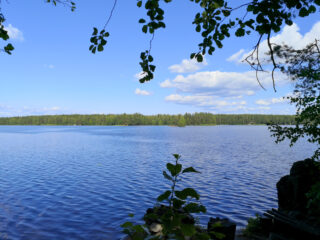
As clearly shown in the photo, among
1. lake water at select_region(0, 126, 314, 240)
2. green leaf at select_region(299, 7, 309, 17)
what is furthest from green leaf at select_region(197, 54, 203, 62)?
lake water at select_region(0, 126, 314, 240)

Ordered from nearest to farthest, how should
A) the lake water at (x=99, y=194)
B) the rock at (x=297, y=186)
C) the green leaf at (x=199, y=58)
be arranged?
the green leaf at (x=199, y=58), the rock at (x=297, y=186), the lake water at (x=99, y=194)

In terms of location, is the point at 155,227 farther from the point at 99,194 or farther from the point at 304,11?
the point at 99,194

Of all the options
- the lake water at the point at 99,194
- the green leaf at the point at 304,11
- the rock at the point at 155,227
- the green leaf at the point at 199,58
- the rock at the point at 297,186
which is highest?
the green leaf at the point at 304,11

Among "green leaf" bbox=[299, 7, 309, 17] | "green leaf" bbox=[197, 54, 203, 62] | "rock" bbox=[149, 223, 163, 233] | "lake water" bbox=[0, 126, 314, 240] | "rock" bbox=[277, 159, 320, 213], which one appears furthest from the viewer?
"lake water" bbox=[0, 126, 314, 240]

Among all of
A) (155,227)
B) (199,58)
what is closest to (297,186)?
(155,227)

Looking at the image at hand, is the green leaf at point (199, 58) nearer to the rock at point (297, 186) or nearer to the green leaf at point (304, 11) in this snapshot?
the green leaf at point (304, 11)

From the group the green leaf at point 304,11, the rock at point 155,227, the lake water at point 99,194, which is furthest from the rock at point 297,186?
the green leaf at point 304,11

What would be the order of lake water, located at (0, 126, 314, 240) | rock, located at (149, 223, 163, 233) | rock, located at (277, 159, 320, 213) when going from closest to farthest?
rock, located at (149, 223, 163, 233) → rock, located at (277, 159, 320, 213) → lake water, located at (0, 126, 314, 240)

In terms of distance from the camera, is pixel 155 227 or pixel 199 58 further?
pixel 155 227

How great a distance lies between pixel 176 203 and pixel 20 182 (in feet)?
84.0

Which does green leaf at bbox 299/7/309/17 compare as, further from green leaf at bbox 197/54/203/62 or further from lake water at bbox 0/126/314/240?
lake water at bbox 0/126/314/240

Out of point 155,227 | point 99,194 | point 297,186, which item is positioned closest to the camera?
point 155,227

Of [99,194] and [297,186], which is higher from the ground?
[297,186]

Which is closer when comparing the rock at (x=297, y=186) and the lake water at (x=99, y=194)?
the rock at (x=297, y=186)
